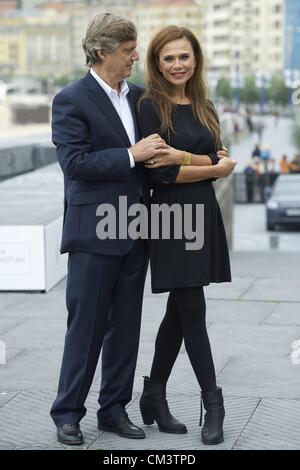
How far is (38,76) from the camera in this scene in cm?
18600

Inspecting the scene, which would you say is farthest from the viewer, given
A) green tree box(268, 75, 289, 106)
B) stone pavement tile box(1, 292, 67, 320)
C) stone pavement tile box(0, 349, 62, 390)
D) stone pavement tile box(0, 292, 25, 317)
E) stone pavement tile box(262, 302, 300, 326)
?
green tree box(268, 75, 289, 106)

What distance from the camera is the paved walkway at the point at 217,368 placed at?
165 inches

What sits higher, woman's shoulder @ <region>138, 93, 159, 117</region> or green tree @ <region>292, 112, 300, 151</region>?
woman's shoulder @ <region>138, 93, 159, 117</region>

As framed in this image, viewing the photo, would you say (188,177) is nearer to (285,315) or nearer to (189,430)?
(189,430)

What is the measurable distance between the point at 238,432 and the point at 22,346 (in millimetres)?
2105

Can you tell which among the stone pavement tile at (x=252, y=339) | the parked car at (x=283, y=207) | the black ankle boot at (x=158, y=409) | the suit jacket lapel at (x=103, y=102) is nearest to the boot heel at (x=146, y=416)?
the black ankle boot at (x=158, y=409)

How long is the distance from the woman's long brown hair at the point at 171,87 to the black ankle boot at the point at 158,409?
38.7 inches

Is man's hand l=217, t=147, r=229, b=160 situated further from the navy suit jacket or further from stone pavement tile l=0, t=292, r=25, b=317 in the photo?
stone pavement tile l=0, t=292, r=25, b=317

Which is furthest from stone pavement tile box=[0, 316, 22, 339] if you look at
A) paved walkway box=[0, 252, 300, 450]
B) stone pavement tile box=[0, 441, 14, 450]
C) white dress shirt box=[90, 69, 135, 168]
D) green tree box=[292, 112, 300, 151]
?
green tree box=[292, 112, 300, 151]

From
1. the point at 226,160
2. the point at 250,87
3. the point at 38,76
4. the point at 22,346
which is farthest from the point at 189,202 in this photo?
the point at 38,76

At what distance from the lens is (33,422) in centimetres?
440

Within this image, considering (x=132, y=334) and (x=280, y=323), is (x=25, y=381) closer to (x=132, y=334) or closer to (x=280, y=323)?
(x=132, y=334)

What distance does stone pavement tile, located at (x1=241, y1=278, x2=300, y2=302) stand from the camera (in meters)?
7.65

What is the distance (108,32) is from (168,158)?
0.49 metres
